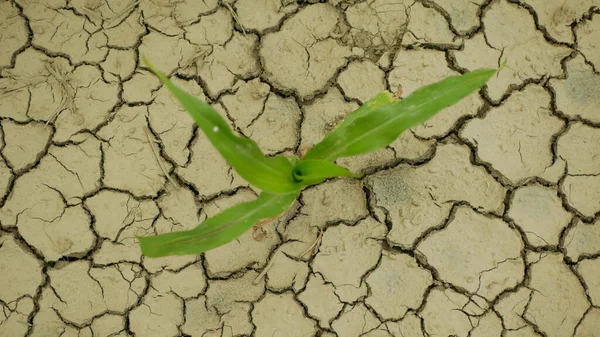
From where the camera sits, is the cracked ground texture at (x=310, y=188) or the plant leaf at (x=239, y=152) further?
the cracked ground texture at (x=310, y=188)

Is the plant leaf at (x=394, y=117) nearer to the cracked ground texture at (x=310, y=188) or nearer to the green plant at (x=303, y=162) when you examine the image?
the green plant at (x=303, y=162)

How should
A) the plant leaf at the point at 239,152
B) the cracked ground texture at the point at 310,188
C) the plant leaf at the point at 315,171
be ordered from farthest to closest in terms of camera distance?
the cracked ground texture at the point at 310,188, the plant leaf at the point at 315,171, the plant leaf at the point at 239,152

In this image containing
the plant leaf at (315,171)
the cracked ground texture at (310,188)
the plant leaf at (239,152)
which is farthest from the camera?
the cracked ground texture at (310,188)

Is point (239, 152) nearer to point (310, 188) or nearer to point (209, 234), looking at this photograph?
point (209, 234)

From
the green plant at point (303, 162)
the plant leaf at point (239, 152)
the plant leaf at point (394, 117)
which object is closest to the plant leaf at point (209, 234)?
the green plant at point (303, 162)

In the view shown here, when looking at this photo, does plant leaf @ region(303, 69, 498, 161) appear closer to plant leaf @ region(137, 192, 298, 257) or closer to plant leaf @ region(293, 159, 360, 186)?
plant leaf @ region(293, 159, 360, 186)

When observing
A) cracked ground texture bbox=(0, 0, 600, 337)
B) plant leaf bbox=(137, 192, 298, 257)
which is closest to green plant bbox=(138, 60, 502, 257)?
plant leaf bbox=(137, 192, 298, 257)
